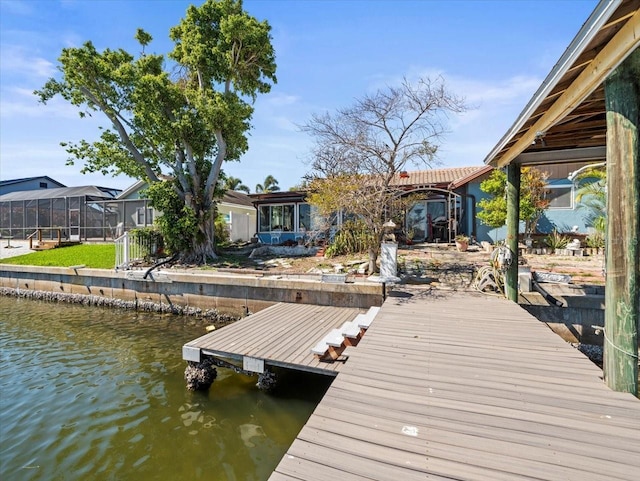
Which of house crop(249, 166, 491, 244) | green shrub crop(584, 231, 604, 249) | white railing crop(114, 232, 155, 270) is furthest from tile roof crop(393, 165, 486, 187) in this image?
white railing crop(114, 232, 155, 270)

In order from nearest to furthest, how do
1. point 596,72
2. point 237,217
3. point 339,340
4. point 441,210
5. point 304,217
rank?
point 596,72
point 339,340
point 441,210
point 304,217
point 237,217

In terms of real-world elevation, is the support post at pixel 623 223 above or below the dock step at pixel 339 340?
above

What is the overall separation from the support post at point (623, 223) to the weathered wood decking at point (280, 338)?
2.84 meters

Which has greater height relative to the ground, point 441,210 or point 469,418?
point 441,210

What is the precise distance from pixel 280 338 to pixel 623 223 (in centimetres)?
451

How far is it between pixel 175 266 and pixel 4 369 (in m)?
6.41

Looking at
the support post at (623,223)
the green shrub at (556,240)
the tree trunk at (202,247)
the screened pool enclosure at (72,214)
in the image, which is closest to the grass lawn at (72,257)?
the screened pool enclosure at (72,214)

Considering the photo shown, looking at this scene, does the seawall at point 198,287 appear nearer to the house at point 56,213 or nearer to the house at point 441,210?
the house at point 441,210

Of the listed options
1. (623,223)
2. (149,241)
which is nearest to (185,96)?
(149,241)

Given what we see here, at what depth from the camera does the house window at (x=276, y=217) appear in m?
17.2

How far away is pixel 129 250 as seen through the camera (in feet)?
39.9

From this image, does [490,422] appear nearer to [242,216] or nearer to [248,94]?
[248,94]

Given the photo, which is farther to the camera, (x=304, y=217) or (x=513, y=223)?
(x=304, y=217)

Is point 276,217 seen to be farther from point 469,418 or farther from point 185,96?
point 469,418
